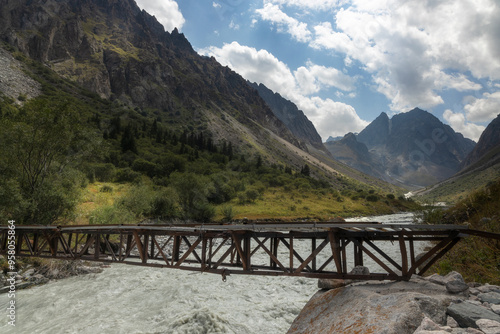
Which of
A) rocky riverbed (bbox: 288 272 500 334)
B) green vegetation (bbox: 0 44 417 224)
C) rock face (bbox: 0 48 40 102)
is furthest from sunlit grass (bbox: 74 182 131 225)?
rock face (bbox: 0 48 40 102)

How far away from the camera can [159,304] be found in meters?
15.9

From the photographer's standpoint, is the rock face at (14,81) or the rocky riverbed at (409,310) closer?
the rocky riverbed at (409,310)

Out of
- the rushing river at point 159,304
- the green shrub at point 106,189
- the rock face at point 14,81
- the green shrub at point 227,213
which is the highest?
the rock face at point 14,81

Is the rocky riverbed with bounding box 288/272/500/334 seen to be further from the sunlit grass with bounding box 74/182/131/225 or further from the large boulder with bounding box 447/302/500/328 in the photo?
the sunlit grass with bounding box 74/182/131/225

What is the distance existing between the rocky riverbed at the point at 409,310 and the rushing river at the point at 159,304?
4.87 m

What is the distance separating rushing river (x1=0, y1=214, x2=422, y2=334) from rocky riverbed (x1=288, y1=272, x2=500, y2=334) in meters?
4.87

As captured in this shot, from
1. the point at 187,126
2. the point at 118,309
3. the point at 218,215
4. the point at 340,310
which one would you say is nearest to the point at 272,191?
the point at 218,215

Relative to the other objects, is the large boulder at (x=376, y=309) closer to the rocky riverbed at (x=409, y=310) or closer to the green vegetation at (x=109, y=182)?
the rocky riverbed at (x=409, y=310)

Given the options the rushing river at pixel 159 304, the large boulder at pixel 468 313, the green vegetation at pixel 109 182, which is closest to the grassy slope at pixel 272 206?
the green vegetation at pixel 109 182

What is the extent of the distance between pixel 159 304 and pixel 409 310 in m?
14.2

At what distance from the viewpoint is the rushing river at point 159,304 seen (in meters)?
13.3

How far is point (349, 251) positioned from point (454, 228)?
A: 21.9 meters

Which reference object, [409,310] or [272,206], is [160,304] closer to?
[409,310]

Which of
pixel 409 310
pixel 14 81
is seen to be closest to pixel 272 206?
pixel 409 310
